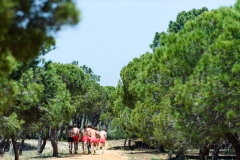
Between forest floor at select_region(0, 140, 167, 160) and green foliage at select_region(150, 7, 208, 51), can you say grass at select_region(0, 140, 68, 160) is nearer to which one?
forest floor at select_region(0, 140, 167, 160)

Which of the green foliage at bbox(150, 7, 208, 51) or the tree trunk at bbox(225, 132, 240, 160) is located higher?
the green foliage at bbox(150, 7, 208, 51)

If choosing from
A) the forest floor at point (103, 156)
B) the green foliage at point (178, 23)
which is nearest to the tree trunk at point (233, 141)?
the forest floor at point (103, 156)

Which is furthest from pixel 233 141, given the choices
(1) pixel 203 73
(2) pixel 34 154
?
(2) pixel 34 154

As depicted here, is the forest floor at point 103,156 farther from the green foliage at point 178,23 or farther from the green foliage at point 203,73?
the green foliage at point 178,23

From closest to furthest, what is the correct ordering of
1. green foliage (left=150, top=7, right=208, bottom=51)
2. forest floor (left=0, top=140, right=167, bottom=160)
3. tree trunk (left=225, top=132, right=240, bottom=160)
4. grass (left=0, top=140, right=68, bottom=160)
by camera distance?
tree trunk (left=225, top=132, right=240, bottom=160)
forest floor (left=0, top=140, right=167, bottom=160)
grass (left=0, top=140, right=68, bottom=160)
green foliage (left=150, top=7, right=208, bottom=51)

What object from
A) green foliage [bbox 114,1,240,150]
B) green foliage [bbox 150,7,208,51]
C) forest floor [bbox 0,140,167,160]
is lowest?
forest floor [bbox 0,140,167,160]

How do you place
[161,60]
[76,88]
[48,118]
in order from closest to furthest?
1. [161,60]
2. [48,118]
3. [76,88]

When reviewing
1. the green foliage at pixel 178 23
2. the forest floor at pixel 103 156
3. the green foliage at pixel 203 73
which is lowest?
the forest floor at pixel 103 156

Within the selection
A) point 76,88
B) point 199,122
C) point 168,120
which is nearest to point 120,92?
point 76,88

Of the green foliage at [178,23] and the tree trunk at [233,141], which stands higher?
the green foliage at [178,23]

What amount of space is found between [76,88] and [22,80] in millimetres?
14273

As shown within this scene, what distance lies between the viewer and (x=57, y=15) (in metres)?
5.27

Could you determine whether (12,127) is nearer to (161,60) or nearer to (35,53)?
(161,60)

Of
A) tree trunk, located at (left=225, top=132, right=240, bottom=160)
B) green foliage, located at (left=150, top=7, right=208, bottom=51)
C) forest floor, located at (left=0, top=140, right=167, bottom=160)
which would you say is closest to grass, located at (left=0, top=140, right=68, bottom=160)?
forest floor, located at (left=0, top=140, right=167, bottom=160)
